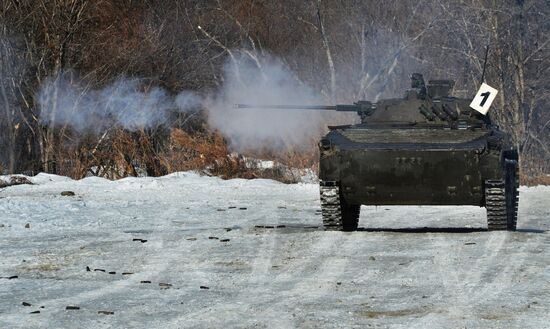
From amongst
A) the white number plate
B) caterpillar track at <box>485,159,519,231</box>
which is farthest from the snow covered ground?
the white number plate

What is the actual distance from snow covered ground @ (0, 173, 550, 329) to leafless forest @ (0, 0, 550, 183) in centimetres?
887

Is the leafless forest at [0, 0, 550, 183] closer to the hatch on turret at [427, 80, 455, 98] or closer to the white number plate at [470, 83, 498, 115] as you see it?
the hatch on turret at [427, 80, 455, 98]

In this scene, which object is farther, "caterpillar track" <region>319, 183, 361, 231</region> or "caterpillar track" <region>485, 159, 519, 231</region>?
"caterpillar track" <region>319, 183, 361, 231</region>

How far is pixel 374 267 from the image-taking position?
1070 cm

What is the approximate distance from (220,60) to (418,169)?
2088 centimetres

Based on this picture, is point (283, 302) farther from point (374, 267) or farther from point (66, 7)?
point (66, 7)

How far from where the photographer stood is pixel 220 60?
34312 mm

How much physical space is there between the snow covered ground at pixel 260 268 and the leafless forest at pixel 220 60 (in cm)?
887

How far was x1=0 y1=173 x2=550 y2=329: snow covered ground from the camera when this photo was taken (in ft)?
26.2

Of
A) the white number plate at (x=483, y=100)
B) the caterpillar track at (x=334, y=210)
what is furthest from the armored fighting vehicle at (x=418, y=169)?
the white number plate at (x=483, y=100)

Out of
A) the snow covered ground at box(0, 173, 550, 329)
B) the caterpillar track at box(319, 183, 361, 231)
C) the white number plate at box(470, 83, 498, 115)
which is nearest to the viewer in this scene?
the snow covered ground at box(0, 173, 550, 329)

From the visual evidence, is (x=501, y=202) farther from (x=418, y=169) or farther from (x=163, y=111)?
(x=163, y=111)

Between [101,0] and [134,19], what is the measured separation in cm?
220

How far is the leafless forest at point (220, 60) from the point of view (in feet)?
90.1
